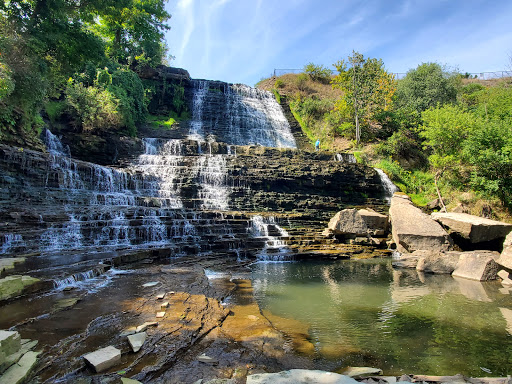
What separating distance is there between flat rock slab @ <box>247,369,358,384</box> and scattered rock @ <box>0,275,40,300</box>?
495cm

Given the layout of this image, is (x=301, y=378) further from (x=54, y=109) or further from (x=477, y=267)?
(x=54, y=109)

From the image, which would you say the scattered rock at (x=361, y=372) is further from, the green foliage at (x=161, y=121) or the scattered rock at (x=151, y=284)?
the green foliage at (x=161, y=121)

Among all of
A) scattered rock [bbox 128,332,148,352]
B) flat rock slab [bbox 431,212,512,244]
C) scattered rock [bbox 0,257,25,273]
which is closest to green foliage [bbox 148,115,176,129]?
scattered rock [bbox 0,257,25,273]

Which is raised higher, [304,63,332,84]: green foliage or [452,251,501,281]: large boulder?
[304,63,332,84]: green foliage

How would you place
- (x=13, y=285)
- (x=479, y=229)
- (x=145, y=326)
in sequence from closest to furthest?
1. (x=145, y=326)
2. (x=13, y=285)
3. (x=479, y=229)

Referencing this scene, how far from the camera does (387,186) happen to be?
59.7 feet

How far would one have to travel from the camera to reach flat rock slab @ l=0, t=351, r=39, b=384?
2.60 m

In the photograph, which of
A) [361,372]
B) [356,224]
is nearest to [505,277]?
[356,224]

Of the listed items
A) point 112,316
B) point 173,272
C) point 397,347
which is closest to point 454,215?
point 397,347

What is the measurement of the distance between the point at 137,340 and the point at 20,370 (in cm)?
114

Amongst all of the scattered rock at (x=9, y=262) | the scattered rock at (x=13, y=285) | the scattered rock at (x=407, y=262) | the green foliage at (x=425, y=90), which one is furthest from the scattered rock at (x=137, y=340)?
the green foliage at (x=425, y=90)

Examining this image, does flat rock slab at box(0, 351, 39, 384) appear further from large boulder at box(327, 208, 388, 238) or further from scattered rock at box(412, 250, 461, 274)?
large boulder at box(327, 208, 388, 238)

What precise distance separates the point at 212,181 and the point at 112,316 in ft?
38.2

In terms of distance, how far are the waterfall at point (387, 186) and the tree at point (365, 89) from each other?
244 inches
